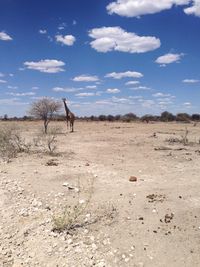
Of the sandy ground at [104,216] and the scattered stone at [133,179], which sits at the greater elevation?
the scattered stone at [133,179]

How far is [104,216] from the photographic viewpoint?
7738mm

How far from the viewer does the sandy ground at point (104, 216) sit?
21.2 feet

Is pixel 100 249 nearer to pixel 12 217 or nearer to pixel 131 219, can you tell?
pixel 131 219

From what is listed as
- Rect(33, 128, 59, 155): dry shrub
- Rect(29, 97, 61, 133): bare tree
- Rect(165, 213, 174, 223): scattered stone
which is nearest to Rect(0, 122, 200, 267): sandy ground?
Rect(165, 213, 174, 223): scattered stone

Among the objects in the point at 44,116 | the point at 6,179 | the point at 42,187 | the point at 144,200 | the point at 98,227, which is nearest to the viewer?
the point at 98,227

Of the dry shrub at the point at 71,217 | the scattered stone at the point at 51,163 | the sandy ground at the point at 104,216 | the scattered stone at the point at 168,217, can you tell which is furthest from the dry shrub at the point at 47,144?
the scattered stone at the point at 168,217

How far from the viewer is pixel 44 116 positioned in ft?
104

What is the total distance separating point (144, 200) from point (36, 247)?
2712mm

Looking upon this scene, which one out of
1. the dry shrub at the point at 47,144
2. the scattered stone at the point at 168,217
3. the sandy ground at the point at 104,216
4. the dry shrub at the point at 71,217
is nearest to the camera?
the sandy ground at the point at 104,216

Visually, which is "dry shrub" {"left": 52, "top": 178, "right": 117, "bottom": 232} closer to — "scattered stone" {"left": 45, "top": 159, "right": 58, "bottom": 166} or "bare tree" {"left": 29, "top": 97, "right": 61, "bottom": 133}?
"scattered stone" {"left": 45, "top": 159, "right": 58, "bottom": 166}

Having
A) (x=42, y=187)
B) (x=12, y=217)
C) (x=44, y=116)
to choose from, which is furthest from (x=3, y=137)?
(x=44, y=116)

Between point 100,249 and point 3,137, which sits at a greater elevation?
point 3,137

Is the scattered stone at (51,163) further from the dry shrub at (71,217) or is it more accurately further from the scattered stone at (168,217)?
the scattered stone at (168,217)

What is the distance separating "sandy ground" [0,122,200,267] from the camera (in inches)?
255
